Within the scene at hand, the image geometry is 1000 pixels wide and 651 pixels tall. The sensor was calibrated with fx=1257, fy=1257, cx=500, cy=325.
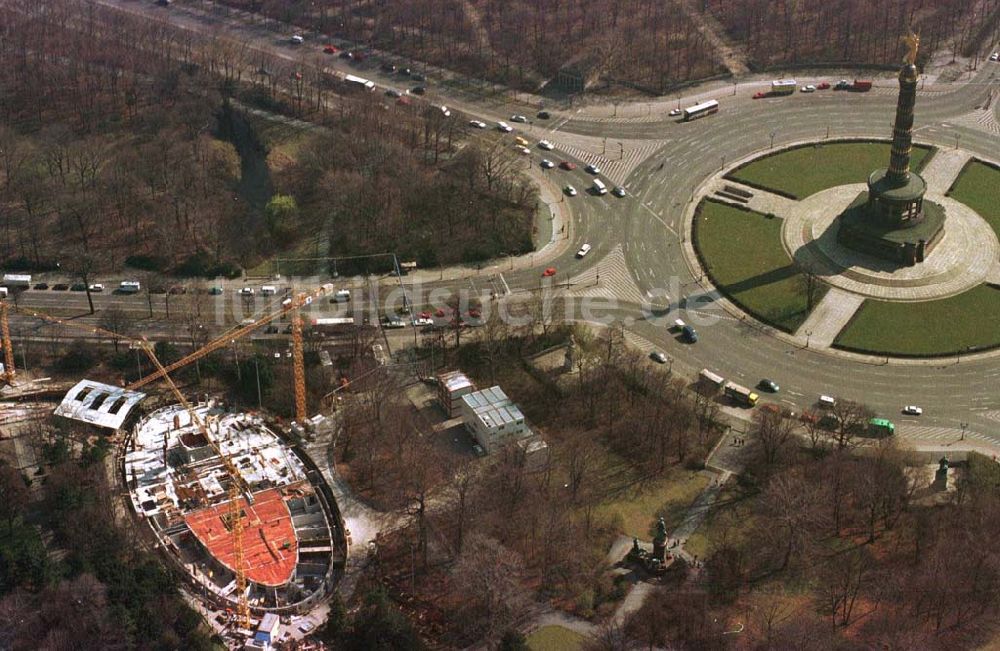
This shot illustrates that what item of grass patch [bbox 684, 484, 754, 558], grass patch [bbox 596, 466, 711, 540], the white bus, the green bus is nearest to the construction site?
grass patch [bbox 596, 466, 711, 540]

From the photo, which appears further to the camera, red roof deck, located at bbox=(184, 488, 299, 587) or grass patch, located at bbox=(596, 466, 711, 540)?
grass patch, located at bbox=(596, 466, 711, 540)

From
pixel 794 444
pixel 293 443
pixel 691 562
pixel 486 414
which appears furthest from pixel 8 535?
pixel 794 444

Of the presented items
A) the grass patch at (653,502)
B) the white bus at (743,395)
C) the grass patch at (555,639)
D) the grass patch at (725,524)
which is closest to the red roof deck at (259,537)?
the grass patch at (555,639)

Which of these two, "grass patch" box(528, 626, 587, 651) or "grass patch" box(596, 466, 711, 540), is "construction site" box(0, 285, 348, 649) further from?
"grass patch" box(596, 466, 711, 540)

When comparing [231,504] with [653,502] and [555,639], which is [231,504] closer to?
[555,639]

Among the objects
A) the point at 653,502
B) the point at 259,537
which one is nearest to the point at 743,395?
the point at 653,502

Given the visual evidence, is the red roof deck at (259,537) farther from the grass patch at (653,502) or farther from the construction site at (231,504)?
the grass patch at (653,502)

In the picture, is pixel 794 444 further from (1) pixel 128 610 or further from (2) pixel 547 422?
(1) pixel 128 610
